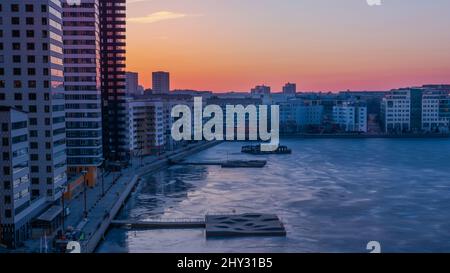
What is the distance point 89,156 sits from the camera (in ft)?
34.1

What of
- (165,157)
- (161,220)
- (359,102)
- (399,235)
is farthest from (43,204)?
(359,102)

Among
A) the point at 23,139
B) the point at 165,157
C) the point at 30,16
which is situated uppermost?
the point at 30,16

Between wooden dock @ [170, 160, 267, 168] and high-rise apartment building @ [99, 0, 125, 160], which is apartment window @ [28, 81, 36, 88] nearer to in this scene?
high-rise apartment building @ [99, 0, 125, 160]

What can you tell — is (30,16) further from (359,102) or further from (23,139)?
(359,102)

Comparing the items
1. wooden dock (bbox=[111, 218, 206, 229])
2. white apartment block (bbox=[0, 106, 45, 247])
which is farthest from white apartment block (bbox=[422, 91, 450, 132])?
white apartment block (bbox=[0, 106, 45, 247])

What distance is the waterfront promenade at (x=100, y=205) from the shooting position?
5989 mm

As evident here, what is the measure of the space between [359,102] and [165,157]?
15.2 metres

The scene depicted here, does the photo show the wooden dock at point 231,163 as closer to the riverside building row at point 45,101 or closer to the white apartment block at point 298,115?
the riverside building row at point 45,101

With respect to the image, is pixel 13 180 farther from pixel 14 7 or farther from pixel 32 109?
pixel 14 7

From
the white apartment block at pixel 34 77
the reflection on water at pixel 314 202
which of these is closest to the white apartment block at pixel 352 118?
the reflection on water at pixel 314 202

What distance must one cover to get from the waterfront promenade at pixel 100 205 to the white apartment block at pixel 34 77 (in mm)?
609

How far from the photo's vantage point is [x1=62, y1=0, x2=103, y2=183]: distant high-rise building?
1041cm
